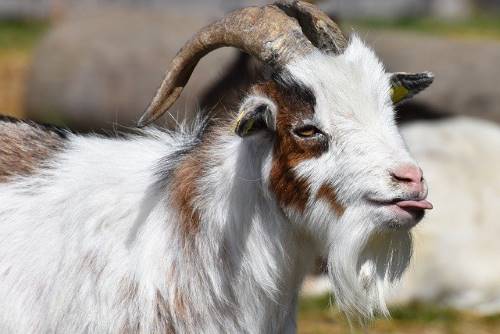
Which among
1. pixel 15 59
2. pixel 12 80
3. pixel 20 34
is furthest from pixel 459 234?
pixel 20 34

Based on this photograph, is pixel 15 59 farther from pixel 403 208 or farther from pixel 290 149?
pixel 403 208

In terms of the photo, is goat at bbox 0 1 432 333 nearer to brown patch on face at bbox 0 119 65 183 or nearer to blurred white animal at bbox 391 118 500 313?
brown patch on face at bbox 0 119 65 183

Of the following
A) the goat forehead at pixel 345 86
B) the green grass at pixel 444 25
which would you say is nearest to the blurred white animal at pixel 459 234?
the goat forehead at pixel 345 86

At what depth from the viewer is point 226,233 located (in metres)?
5.00

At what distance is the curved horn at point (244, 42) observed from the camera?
487cm

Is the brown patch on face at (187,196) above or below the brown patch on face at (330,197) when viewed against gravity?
below

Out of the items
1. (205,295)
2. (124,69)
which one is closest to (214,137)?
(205,295)

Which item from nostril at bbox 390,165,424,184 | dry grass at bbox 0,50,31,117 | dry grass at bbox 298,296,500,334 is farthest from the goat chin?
dry grass at bbox 0,50,31,117

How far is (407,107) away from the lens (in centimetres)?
1169

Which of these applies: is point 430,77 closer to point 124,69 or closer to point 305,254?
point 305,254

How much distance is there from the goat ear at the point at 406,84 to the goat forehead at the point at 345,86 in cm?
22

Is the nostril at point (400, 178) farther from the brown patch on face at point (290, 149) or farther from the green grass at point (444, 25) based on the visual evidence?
the green grass at point (444, 25)

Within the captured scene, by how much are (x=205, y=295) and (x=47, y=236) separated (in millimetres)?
774

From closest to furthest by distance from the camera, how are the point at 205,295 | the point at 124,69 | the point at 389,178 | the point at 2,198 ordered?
the point at 389,178, the point at 205,295, the point at 2,198, the point at 124,69
